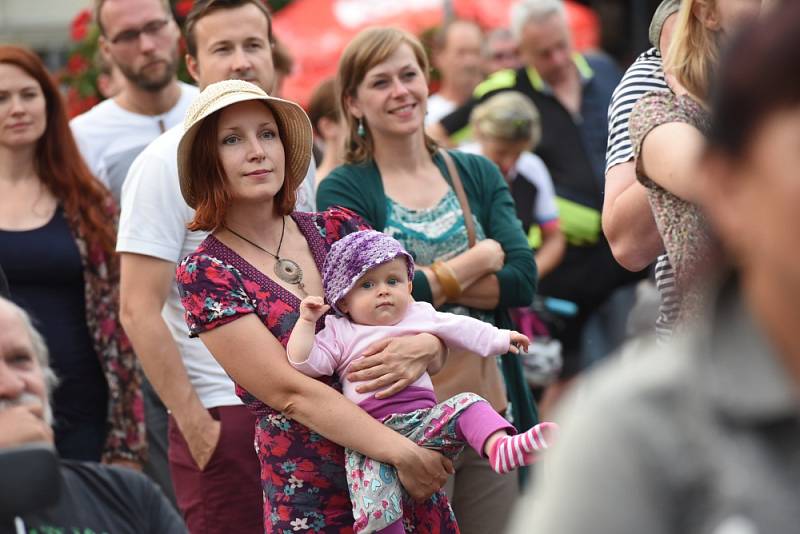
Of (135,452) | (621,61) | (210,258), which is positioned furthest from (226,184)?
(621,61)

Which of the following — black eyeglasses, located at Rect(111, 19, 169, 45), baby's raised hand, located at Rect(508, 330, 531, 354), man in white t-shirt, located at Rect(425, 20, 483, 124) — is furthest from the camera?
man in white t-shirt, located at Rect(425, 20, 483, 124)

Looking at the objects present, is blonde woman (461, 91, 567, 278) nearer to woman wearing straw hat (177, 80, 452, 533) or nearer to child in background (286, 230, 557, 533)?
woman wearing straw hat (177, 80, 452, 533)

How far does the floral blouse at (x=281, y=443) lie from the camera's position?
142 inches

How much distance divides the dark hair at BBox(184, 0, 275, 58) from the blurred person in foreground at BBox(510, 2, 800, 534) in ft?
12.6

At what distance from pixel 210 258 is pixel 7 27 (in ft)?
44.8

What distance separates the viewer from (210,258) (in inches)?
145

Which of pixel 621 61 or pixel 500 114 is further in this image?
pixel 621 61

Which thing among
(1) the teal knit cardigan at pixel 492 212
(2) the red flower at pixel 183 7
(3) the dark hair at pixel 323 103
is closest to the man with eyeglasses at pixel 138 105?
(3) the dark hair at pixel 323 103

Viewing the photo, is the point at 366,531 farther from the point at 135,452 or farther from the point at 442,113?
the point at 442,113

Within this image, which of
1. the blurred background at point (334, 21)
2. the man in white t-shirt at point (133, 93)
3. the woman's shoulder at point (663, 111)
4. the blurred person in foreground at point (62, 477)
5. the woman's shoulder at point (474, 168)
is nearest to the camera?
the blurred person in foreground at point (62, 477)

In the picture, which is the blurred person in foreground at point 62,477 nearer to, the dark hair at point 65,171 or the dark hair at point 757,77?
the dark hair at point 757,77

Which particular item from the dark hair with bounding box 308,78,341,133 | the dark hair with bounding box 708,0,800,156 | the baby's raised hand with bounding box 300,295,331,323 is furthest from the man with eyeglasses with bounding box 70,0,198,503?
the dark hair with bounding box 708,0,800,156

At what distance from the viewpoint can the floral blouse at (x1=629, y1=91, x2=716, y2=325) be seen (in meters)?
3.10

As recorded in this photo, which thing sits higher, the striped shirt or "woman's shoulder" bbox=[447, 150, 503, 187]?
the striped shirt
